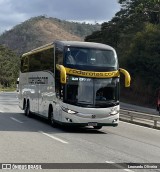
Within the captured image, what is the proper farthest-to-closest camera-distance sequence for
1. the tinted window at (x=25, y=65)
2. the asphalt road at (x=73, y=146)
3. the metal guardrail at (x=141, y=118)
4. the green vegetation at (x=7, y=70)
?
the green vegetation at (x=7, y=70)
the tinted window at (x=25, y=65)
the metal guardrail at (x=141, y=118)
the asphalt road at (x=73, y=146)

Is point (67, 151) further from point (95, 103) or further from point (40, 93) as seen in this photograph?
point (40, 93)

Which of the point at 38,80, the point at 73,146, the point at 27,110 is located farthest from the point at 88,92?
the point at 27,110

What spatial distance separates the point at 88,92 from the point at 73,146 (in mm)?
4534

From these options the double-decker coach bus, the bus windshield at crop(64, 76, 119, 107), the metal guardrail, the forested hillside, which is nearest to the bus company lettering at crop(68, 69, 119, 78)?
the double-decker coach bus

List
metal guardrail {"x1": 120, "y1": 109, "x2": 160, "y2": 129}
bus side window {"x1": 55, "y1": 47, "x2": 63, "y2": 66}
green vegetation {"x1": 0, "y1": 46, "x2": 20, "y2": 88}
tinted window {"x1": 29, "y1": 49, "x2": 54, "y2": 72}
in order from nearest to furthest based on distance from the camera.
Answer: bus side window {"x1": 55, "y1": 47, "x2": 63, "y2": 66}
tinted window {"x1": 29, "y1": 49, "x2": 54, "y2": 72}
metal guardrail {"x1": 120, "y1": 109, "x2": 160, "y2": 129}
green vegetation {"x1": 0, "y1": 46, "x2": 20, "y2": 88}

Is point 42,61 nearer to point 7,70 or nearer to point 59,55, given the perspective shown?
point 59,55

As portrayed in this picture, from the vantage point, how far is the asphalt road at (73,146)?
1132 cm

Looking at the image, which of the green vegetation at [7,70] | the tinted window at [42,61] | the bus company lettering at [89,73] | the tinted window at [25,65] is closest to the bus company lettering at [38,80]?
the tinted window at [42,61]

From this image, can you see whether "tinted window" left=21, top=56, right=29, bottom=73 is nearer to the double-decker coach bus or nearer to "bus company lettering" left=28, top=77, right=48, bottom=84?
"bus company lettering" left=28, top=77, right=48, bottom=84

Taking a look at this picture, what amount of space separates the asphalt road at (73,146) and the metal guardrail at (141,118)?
270 centimetres

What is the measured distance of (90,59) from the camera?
18.3m

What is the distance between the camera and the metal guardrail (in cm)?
2192

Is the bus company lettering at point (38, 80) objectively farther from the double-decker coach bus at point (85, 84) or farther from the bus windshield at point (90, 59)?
the bus windshield at point (90, 59)

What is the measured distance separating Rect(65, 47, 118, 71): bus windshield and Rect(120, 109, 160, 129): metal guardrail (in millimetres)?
4720
